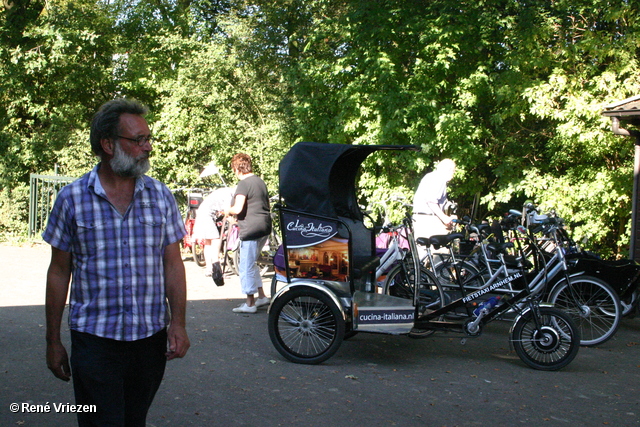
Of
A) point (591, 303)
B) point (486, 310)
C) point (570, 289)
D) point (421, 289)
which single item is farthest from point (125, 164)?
point (591, 303)

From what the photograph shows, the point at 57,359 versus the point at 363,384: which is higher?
the point at 57,359

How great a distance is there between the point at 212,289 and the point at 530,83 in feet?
22.0

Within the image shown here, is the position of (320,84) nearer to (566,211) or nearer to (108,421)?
(566,211)

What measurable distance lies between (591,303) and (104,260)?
5681 mm

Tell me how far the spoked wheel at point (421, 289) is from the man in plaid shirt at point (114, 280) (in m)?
3.84

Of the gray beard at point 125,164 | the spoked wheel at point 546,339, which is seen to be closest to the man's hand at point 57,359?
the gray beard at point 125,164

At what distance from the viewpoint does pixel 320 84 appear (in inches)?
576

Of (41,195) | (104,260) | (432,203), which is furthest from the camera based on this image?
(41,195)

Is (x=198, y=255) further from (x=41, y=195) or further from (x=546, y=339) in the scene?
(x=546, y=339)

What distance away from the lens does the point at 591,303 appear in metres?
7.04

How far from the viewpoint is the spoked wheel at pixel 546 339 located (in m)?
5.89

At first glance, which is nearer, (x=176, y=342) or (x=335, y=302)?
(x=176, y=342)

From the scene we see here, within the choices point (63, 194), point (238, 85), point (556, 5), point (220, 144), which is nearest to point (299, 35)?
point (238, 85)

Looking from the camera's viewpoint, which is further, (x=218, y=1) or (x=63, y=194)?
(x=218, y=1)
